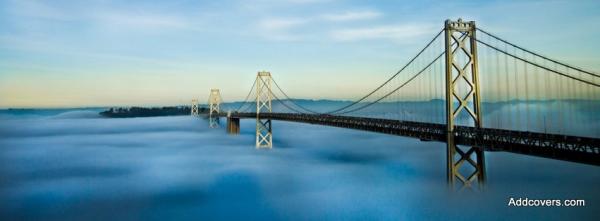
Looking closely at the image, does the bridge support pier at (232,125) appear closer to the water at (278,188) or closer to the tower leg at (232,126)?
the tower leg at (232,126)

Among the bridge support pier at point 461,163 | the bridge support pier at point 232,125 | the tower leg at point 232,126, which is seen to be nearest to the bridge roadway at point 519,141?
the bridge support pier at point 461,163

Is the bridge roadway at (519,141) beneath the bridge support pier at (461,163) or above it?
above

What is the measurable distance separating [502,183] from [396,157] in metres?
23.7

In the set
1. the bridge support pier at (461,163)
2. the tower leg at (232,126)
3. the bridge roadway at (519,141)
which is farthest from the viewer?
the tower leg at (232,126)

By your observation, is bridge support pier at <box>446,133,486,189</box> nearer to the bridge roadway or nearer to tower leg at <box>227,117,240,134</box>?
the bridge roadway

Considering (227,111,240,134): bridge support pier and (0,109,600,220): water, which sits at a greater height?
(227,111,240,134): bridge support pier

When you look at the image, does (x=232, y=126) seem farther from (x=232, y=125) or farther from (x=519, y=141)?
(x=519, y=141)

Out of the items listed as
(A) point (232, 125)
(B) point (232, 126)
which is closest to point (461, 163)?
(B) point (232, 126)

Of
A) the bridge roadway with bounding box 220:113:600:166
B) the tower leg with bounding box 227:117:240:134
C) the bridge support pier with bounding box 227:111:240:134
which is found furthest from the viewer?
the tower leg with bounding box 227:117:240:134

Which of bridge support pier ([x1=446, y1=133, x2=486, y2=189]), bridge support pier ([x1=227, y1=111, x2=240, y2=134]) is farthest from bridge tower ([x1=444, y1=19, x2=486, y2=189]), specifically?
bridge support pier ([x1=227, y1=111, x2=240, y2=134])

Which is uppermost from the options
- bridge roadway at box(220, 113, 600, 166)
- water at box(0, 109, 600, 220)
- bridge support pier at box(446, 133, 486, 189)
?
bridge roadway at box(220, 113, 600, 166)

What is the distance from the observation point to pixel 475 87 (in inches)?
1073

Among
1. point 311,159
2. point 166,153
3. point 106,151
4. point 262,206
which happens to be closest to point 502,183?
point 262,206

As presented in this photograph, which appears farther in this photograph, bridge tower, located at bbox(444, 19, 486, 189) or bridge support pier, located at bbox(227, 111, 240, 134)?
bridge support pier, located at bbox(227, 111, 240, 134)
